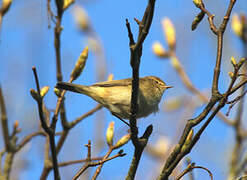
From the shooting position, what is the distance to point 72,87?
163 inches

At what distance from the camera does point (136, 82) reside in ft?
8.65

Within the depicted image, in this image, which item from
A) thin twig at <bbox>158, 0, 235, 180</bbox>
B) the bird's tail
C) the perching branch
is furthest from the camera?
the bird's tail

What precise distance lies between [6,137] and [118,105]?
1480mm

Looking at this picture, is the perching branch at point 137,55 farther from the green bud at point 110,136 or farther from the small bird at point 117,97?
the small bird at point 117,97

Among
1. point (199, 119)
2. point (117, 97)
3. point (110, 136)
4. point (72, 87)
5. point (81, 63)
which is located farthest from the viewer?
point (117, 97)

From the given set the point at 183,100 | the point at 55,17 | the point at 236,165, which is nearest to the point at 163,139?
the point at 183,100

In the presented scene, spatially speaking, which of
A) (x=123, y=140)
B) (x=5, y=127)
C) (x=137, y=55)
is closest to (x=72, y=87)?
(x=5, y=127)

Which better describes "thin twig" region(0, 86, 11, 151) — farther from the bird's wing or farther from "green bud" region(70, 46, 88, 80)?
the bird's wing

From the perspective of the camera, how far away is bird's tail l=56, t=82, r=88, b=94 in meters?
3.75

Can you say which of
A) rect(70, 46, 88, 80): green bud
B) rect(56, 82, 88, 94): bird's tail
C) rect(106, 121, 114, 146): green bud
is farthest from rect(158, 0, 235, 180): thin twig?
rect(56, 82, 88, 94): bird's tail

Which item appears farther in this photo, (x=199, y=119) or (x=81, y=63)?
(x=81, y=63)

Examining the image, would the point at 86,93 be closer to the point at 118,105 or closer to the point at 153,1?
the point at 118,105

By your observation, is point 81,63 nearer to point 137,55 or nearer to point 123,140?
point 123,140

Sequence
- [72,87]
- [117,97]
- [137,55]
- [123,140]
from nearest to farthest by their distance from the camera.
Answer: [137,55]
[123,140]
[72,87]
[117,97]
